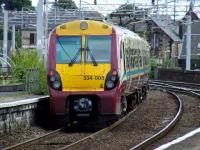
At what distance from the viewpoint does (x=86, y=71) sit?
1666cm

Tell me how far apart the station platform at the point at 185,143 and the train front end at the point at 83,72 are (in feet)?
8.94

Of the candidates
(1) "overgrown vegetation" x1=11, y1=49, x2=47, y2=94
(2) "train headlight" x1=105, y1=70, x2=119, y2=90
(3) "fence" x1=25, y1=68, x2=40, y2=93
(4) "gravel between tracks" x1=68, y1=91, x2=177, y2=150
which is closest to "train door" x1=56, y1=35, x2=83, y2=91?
(2) "train headlight" x1=105, y1=70, x2=119, y2=90

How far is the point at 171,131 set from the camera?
646 inches

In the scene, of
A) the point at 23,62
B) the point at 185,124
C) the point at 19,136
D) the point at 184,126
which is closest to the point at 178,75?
the point at 23,62

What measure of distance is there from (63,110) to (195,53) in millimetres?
70491

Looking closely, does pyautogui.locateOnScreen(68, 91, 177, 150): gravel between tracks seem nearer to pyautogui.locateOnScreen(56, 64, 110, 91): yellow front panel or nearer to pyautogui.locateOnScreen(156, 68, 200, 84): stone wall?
pyautogui.locateOnScreen(56, 64, 110, 91): yellow front panel

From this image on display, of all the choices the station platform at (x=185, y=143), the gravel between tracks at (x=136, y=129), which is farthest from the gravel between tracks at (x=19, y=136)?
the station platform at (x=185, y=143)

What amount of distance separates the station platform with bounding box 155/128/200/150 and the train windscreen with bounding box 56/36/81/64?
3905mm

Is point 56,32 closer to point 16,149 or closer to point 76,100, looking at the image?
point 76,100

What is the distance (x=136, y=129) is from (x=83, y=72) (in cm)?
209

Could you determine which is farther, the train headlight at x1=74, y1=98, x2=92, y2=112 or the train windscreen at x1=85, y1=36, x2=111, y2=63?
the train windscreen at x1=85, y1=36, x2=111, y2=63

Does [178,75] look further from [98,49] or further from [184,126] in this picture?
[98,49]

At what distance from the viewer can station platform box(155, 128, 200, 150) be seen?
41.3ft

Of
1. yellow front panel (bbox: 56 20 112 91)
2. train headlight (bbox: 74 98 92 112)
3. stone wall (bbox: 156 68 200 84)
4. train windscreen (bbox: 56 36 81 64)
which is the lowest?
stone wall (bbox: 156 68 200 84)
